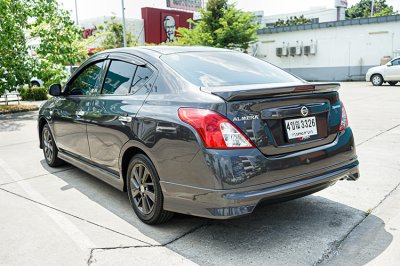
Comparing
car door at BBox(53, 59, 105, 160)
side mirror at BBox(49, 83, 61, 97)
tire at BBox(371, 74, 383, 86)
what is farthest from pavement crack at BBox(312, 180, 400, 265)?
tire at BBox(371, 74, 383, 86)

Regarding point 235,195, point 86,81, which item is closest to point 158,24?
point 86,81

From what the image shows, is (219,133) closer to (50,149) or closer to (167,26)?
(50,149)

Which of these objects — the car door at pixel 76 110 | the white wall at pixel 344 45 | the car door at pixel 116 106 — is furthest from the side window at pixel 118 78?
the white wall at pixel 344 45

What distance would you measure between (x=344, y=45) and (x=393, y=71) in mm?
8811

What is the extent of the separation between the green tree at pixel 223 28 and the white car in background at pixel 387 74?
412 inches

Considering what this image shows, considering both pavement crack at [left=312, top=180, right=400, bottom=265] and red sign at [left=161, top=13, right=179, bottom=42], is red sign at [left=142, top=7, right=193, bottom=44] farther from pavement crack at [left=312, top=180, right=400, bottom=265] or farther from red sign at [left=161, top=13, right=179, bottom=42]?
pavement crack at [left=312, top=180, right=400, bottom=265]

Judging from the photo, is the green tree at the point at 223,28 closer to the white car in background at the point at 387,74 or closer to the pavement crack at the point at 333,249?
the white car in background at the point at 387,74

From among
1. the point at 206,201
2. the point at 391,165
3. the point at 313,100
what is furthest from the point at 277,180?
the point at 391,165

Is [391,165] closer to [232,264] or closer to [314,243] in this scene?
[314,243]

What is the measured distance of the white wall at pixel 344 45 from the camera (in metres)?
28.1

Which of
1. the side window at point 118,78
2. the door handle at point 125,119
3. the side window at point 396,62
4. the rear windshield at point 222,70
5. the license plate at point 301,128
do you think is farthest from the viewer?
the side window at point 396,62

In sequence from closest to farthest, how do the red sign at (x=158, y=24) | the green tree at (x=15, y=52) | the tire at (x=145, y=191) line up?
the tire at (x=145, y=191), the green tree at (x=15, y=52), the red sign at (x=158, y=24)

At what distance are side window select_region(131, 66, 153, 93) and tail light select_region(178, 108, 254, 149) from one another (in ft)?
3.42

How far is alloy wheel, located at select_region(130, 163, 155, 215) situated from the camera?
3.65 m
